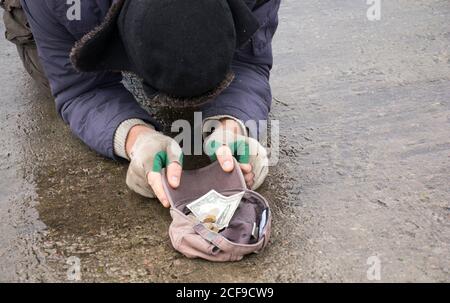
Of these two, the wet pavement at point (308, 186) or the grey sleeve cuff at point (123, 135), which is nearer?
the wet pavement at point (308, 186)

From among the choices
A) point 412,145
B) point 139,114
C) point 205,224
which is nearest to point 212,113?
point 139,114

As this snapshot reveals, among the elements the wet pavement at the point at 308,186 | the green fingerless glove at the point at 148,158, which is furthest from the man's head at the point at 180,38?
the wet pavement at the point at 308,186

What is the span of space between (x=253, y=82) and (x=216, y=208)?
0.63m

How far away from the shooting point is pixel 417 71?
2.85 m

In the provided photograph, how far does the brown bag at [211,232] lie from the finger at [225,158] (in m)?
0.02

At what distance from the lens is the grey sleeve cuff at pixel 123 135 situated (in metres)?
2.16

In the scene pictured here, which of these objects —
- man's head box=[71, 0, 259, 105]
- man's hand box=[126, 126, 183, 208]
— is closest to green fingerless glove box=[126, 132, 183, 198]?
man's hand box=[126, 126, 183, 208]

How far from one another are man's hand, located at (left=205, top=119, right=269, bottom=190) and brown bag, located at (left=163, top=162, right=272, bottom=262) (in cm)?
5

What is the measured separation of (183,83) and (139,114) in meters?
0.50

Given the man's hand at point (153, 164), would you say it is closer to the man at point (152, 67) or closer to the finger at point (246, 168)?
the man at point (152, 67)

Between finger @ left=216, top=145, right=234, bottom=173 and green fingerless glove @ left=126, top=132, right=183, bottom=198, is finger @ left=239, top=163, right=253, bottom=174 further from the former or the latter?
green fingerless glove @ left=126, top=132, right=183, bottom=198

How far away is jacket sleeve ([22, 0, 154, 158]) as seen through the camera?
219 centimetres

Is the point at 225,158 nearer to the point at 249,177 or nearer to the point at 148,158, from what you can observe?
the point at 249,177
